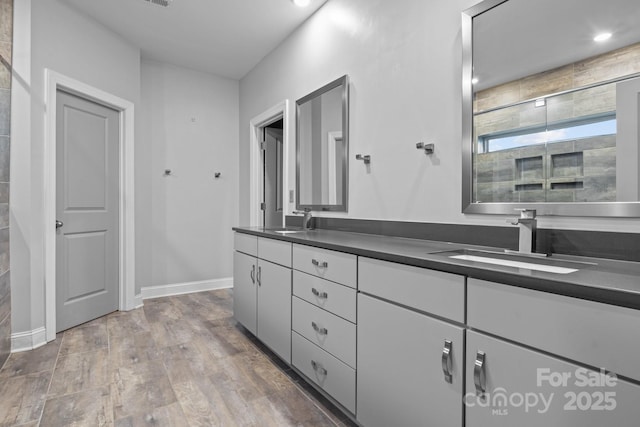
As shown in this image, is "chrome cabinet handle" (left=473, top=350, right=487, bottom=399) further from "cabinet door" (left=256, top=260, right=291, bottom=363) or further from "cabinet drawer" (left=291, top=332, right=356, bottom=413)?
"cabinet door" (left=256, top=260, right=291, bottom=363)

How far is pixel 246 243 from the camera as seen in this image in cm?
274

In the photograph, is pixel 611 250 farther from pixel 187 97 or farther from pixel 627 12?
pixel 187 97

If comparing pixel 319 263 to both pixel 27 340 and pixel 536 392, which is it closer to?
pixel 536 392

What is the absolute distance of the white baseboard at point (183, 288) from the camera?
3.92 meters

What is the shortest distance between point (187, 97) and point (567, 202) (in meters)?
3.98

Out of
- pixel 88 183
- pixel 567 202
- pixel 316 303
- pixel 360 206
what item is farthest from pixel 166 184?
pixel 567 202

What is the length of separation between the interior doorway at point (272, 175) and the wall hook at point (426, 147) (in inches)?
94.1

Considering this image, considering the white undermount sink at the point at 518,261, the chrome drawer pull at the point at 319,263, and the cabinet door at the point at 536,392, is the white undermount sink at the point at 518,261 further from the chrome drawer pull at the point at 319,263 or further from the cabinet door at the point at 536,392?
the chrome drawer pull at the point at 319,263

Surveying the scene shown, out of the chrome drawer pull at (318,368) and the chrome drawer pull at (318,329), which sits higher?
the chrome drawer pull at (318,329)

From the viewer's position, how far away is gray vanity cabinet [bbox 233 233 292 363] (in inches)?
85.2

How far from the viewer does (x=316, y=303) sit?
1.85 metres

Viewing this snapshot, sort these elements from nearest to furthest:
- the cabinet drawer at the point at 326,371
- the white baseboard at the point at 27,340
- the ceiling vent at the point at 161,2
A: the cabinet drawer at the point at 326,371 → the white baseboard at the point at 27,340 → the ceiling vent at the point at 161,2

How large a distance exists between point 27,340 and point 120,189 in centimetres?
148

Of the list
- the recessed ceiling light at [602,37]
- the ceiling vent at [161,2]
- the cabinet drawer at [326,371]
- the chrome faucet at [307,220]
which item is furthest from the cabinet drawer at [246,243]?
the recessed ceiling light at [602,37]
